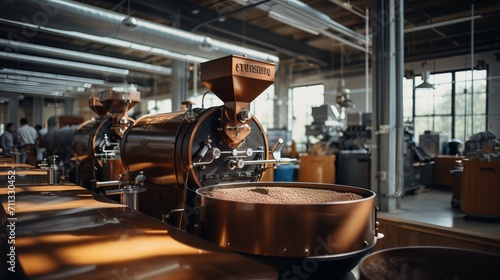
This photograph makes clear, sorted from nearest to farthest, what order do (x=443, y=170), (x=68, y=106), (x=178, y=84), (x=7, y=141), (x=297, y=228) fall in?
1. (x=297, y=228)
2. (x=7, y=141)
3. (x=443, y=170)
4. (x=178, y=84)
5. (x=68, y=106)

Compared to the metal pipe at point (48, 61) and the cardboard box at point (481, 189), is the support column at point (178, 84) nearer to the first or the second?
the metal pipe at point (48, 61)

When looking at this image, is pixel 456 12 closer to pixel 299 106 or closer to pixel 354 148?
pixel 354 148

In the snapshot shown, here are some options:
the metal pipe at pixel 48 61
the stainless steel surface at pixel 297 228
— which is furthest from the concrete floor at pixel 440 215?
the metal pipe at pixel 48 61

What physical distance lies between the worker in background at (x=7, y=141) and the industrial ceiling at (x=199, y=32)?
0.67m

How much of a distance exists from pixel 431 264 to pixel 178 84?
7280 mm

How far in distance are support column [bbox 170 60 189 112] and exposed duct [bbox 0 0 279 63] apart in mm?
1524

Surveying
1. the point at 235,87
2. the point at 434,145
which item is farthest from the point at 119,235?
the point at 434,145

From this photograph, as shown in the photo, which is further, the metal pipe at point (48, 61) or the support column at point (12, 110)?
the metal pipe at point (48, 61)

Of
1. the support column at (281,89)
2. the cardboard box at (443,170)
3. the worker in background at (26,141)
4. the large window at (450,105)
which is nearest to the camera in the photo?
the cardboard box at (443,170)

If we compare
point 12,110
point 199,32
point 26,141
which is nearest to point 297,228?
point 12,110

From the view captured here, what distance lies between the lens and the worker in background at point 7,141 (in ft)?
17.5

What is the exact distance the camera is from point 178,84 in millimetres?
7891

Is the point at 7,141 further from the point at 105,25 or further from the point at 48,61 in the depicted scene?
the point at 48,61

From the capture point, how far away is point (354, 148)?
24.2ft
